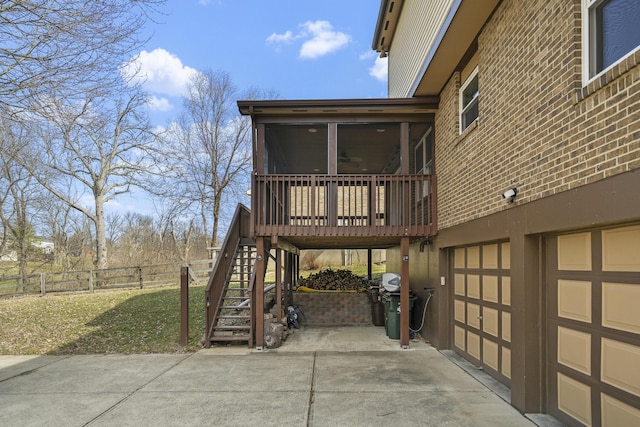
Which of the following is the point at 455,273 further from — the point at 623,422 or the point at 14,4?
the point at 14,4

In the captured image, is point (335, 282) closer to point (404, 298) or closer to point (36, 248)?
point (404, 298)

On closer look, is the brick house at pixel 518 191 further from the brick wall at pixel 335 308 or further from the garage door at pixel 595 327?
the brick wall at pixel 335 308

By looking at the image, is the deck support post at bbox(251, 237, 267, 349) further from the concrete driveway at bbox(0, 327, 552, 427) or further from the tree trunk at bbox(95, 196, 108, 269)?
the tree trunk at bbox(95, 196, 108, 269)

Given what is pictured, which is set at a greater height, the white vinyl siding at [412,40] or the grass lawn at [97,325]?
the white vinyl siding at [412,40]

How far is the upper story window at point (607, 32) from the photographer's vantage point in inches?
120

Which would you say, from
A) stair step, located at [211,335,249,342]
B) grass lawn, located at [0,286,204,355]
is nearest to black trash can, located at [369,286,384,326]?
stair step, located at [211,335,249,342]

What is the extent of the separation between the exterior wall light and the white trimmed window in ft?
6.99

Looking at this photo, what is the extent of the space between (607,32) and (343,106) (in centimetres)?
508

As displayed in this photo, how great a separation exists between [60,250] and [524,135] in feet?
85.9

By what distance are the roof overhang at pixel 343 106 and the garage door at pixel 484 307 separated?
10.1 ft

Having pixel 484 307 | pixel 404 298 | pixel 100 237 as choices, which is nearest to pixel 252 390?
pixel 484 307

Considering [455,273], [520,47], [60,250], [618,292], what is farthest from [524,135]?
A: [60,250]

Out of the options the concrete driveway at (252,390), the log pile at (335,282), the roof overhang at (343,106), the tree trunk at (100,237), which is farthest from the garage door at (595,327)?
the tree trunk at (100,237)

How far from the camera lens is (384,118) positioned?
8.14 metres
